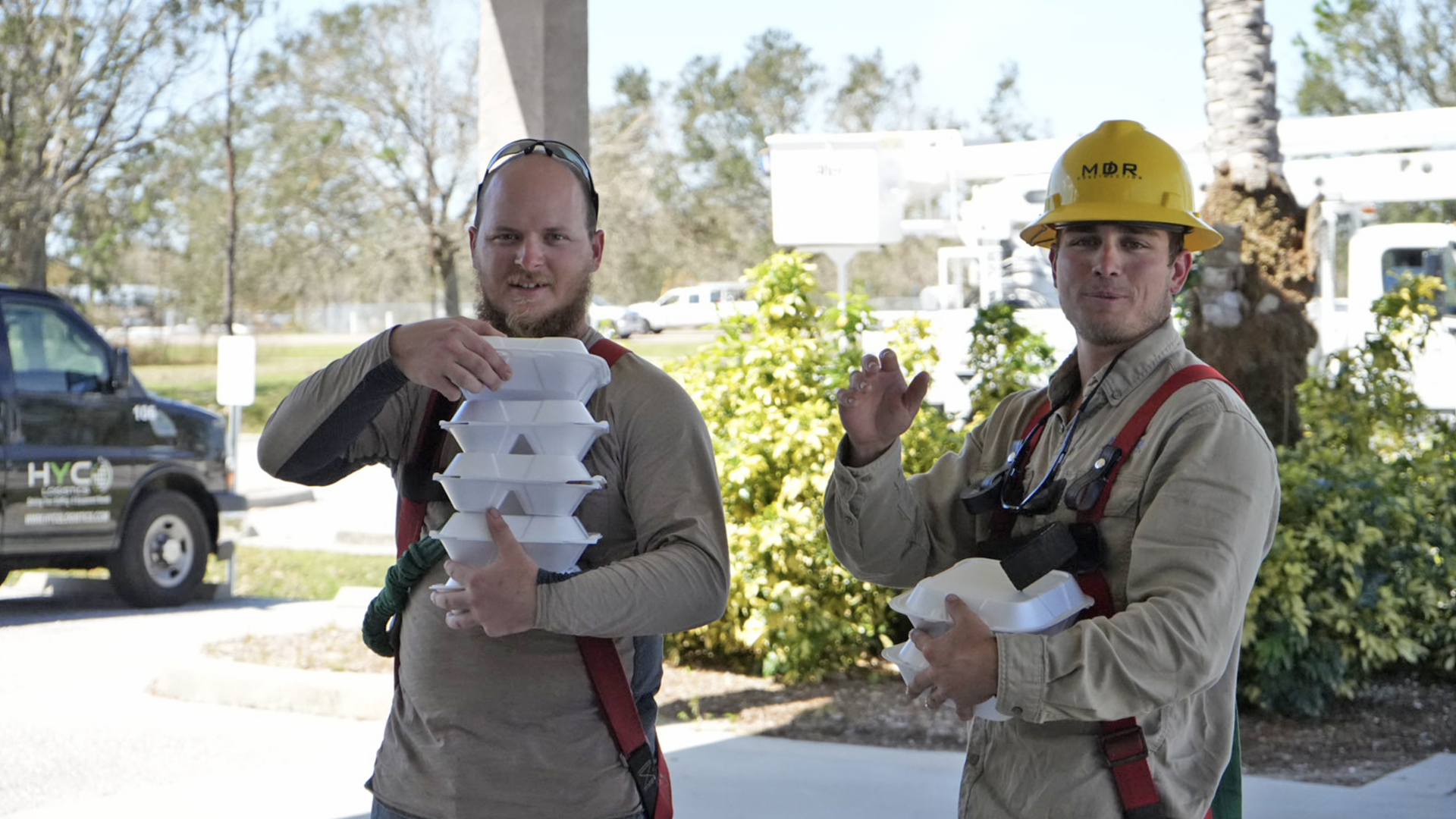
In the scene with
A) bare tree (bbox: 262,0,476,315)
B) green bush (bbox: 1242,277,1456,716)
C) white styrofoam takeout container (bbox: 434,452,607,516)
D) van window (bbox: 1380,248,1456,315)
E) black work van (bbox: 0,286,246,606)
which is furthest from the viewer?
bare tree (bbox: 262,0,476,315)

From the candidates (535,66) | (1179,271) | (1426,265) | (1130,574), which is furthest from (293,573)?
(1426,265)

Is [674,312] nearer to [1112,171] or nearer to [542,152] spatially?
[542,152]

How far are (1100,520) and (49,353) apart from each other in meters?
9.73

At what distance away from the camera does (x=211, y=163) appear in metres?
41.2

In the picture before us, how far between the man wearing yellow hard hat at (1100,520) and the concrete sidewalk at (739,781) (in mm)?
3190

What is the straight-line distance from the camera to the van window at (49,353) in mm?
9969

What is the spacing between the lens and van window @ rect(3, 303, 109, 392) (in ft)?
32.7

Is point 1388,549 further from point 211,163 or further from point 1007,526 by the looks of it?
point 211,163

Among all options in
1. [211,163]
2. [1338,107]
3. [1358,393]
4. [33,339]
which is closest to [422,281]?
[211,163]

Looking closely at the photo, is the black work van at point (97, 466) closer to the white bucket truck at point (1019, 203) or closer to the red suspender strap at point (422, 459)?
the white bucket truck at point (1019, 203)

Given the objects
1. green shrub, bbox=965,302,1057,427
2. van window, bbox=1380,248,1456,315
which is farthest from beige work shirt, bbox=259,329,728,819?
van window, bbox=1380,248,1456,315

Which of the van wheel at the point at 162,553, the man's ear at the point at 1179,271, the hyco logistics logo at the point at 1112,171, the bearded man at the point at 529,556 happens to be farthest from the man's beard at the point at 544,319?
the van wheel at the point at 162,553

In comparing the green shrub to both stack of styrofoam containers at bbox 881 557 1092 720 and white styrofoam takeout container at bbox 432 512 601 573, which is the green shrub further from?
white styrofoam takeout container at bbox 432 512 601 573

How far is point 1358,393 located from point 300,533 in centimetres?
1043
